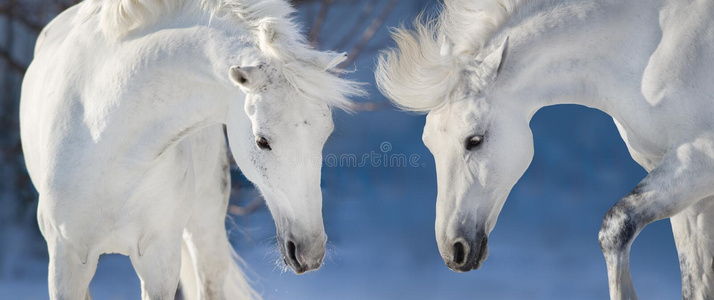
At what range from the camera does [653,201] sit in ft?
9.14

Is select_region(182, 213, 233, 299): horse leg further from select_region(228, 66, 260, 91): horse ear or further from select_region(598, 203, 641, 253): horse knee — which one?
select_region(598, 203, 641, 253): horse knee

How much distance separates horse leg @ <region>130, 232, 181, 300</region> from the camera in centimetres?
319

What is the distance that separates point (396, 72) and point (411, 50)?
0.42ft

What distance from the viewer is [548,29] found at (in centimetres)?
315

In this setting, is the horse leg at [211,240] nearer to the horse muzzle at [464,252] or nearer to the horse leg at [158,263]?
the horse leg at [158,263]

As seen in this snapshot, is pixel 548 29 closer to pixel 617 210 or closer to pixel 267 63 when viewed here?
pixel 617 210

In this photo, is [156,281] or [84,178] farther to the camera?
[156,281]

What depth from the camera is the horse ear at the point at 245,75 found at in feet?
8.83

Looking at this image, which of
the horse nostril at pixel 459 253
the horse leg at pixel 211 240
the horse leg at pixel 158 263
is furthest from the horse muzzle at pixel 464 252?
the horse leg at pixel 211 240

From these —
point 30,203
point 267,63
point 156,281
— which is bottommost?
point 30,203

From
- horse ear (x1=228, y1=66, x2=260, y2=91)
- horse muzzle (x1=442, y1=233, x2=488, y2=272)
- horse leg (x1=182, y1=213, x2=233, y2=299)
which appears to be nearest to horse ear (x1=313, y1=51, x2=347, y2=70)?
horse ear (x1=228, y1=66, x2=260, y2=91)

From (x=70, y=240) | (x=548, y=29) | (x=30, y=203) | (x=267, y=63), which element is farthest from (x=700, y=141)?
(x=30, y=203)

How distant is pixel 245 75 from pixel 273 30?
0.71 feet

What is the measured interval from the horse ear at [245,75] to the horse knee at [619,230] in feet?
4.86
